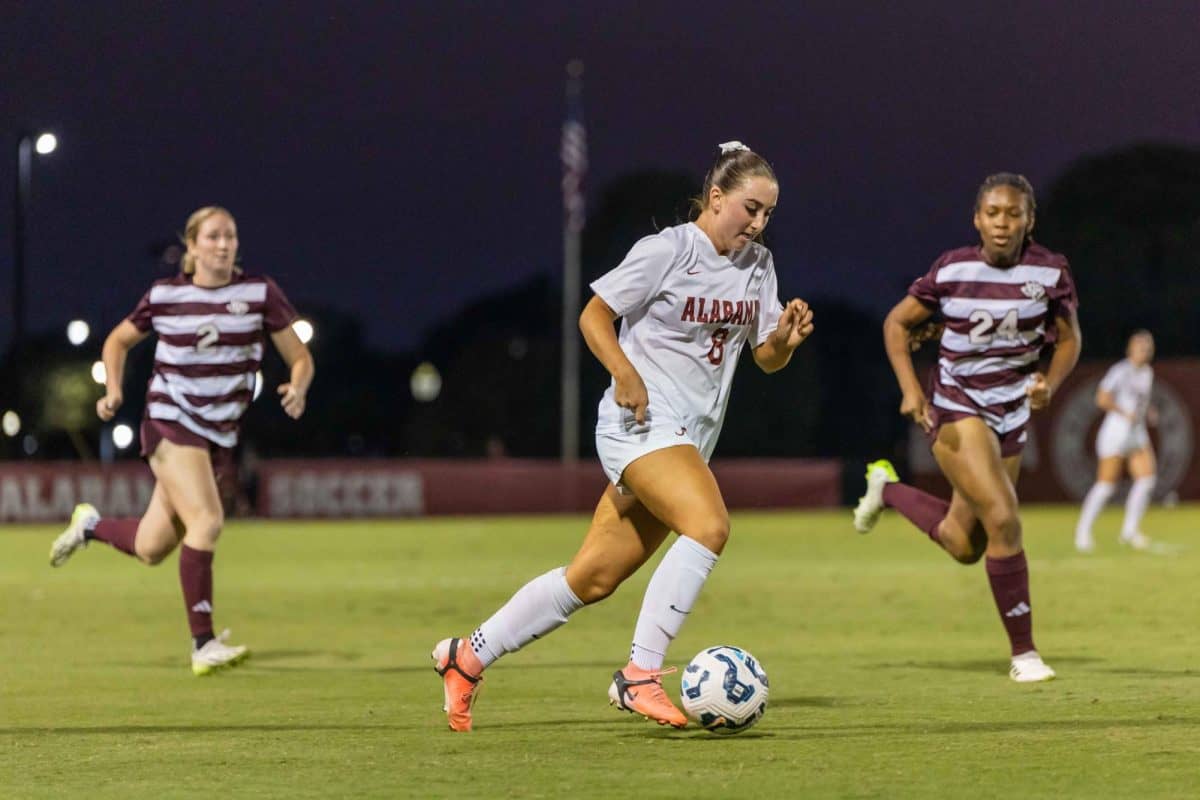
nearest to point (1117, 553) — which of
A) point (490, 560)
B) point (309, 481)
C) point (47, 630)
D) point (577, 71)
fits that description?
point (490, 560)

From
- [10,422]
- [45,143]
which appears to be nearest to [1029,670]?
[45,143]

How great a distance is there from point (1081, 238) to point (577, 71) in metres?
30.9

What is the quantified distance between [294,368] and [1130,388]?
14.7 m

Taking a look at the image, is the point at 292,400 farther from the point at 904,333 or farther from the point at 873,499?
the point at 873,499

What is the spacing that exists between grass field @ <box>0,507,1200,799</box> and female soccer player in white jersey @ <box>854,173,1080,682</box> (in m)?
0.62

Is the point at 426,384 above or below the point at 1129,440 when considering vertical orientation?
below

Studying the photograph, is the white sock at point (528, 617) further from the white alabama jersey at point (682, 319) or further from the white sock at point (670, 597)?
the white alabama jersey at point (682, 319)

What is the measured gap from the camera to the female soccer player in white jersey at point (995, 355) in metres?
9.87

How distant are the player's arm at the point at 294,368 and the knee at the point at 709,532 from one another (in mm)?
3627

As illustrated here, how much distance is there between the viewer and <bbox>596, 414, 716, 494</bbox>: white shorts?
7801mm

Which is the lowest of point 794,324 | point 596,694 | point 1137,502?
point 1137,502

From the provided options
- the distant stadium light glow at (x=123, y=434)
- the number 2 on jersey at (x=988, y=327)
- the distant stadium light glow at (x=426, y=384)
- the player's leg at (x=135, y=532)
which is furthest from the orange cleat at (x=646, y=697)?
the distant stadium light glow at (x=426, y=384)

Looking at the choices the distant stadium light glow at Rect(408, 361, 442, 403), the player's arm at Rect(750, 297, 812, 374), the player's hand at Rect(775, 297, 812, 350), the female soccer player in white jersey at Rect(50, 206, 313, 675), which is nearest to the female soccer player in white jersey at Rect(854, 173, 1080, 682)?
the player's arm at Rect(750, 297, 812, 374)

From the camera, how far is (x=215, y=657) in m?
10.6
